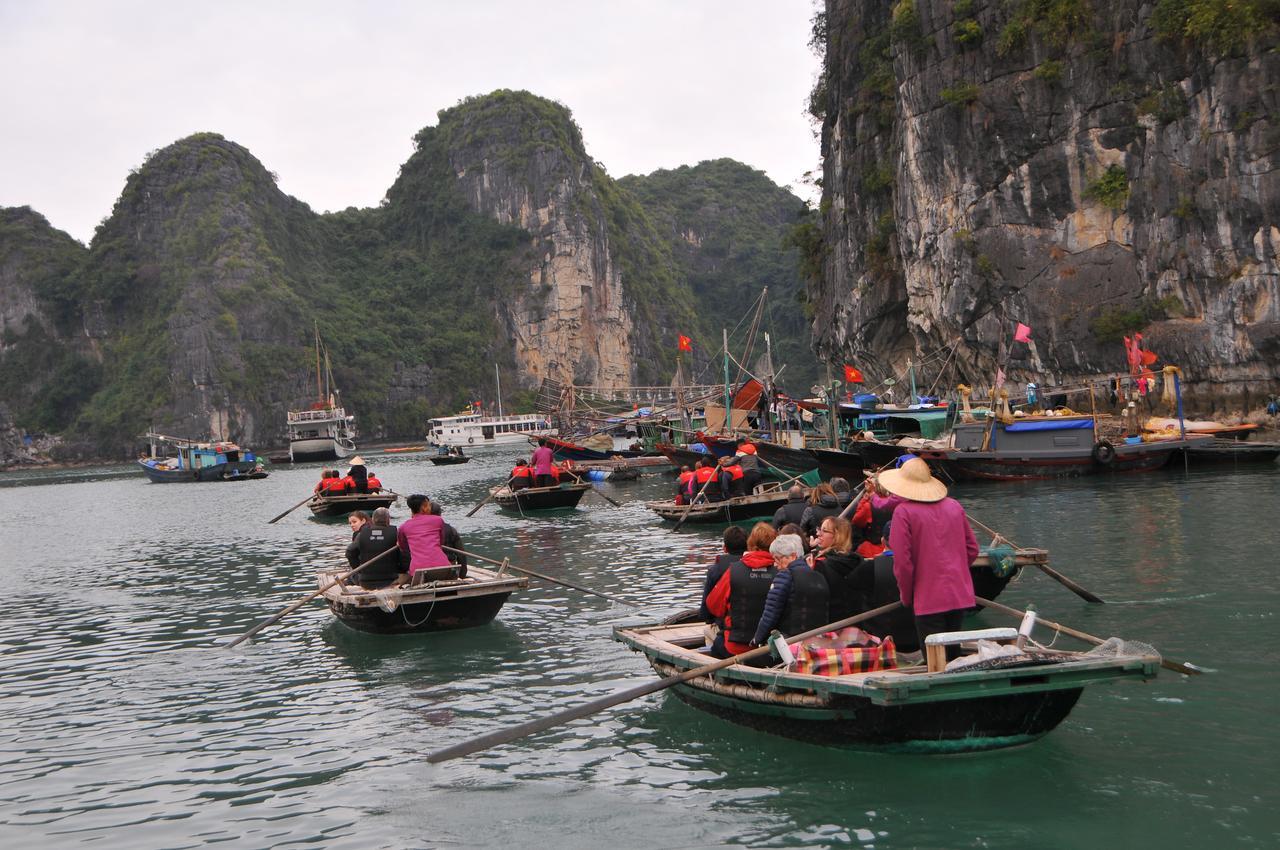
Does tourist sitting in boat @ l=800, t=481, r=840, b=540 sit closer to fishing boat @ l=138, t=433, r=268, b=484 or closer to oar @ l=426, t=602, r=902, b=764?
oar @ l=426, t=602, r=902, b=764

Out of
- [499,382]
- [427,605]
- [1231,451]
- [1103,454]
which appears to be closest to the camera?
[427,605]

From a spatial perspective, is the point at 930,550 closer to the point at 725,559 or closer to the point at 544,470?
the point at 725,559

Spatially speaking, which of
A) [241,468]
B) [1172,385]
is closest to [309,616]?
[1172,385]

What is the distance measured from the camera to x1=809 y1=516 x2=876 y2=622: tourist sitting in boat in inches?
323

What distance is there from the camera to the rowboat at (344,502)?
1184 inches

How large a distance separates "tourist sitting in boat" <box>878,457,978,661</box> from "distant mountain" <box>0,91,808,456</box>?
108 m

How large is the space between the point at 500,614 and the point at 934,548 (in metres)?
7.87

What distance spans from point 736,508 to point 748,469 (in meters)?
1.91

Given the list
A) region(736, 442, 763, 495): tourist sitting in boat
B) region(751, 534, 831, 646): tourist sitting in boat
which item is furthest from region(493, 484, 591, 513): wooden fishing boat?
region(751, 534, 831, 646): tourist sitting in boat

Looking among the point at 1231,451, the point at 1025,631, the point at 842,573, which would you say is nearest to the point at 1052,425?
the point at 1231,451

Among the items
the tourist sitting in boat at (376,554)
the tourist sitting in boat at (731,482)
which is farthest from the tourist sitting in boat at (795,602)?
the tourist sitting in boat at (731,482)

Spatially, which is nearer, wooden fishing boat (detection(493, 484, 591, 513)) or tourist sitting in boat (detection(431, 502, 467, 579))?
tourist sitting in boat (detection(431, 502, 467, 579))

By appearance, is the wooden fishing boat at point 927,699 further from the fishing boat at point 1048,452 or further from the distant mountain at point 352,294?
the distant mountain at point 352,294

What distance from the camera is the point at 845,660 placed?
7.57 meters
